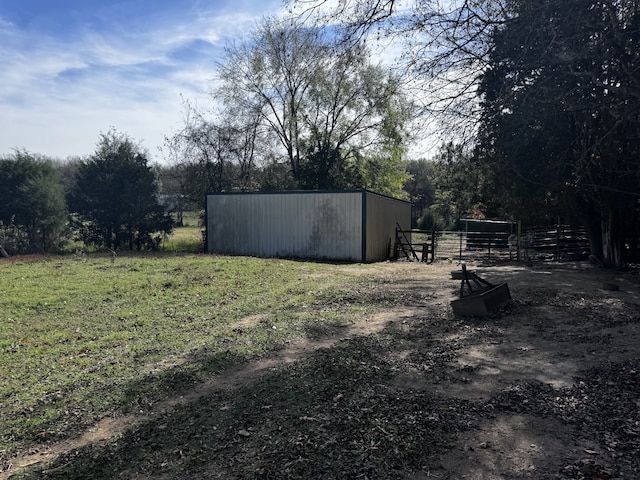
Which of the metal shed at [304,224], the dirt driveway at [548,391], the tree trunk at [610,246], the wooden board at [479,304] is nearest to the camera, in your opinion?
the dirt driveway at [548,391]

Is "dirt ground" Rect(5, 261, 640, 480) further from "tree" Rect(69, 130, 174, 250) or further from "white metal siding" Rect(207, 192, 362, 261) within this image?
"tree" Rect(69, 130, 174, 250)

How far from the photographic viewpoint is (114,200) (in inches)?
798

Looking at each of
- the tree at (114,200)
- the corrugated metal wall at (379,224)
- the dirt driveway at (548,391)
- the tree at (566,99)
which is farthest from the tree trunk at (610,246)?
→ the tree at (114,200)

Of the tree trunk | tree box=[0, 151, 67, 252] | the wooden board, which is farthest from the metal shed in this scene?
the wooden board

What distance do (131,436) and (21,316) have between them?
503 centimetres

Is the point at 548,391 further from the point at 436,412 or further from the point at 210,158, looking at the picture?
the point at 210,158

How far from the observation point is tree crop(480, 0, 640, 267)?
622cm

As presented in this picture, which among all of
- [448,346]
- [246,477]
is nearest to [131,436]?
[246,477]

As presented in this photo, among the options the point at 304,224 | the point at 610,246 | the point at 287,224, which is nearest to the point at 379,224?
the point at 304,224

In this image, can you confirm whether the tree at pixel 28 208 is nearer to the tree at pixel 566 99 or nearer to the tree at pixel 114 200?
the tree at pixel 114 200

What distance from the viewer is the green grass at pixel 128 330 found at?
12.6 ft

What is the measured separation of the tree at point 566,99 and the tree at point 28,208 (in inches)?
702

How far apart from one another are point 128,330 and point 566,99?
7984 millimetres

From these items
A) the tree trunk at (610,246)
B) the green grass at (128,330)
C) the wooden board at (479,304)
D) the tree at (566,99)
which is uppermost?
the tree at (566,99)
